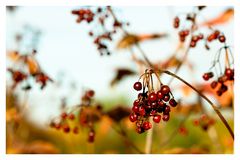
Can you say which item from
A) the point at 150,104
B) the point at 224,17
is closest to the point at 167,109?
the point at 150,104

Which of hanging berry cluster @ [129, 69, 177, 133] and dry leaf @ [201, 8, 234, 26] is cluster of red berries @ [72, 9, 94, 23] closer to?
hanging berry cluster @ [129, 69, 177, 133]

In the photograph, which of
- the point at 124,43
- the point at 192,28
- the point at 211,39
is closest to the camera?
the point at 211,39

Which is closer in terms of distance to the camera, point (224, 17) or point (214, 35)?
point (214, 35)

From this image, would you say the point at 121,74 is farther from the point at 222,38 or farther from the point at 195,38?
the point at 222,38

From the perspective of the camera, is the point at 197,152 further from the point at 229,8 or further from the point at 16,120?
the point at 16,120

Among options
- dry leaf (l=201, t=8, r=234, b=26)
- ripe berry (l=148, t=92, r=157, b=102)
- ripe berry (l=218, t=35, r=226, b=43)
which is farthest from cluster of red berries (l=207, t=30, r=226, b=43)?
dry leaf (l=201, t=8, r=234, b=26)
